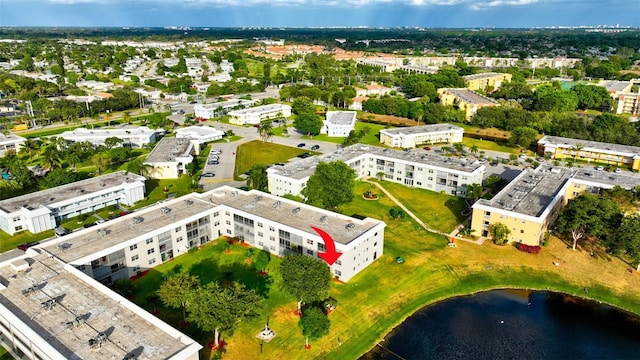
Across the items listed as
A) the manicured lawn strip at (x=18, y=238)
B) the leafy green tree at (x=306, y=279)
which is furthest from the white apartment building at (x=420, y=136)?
the manicured lawn strip at (x=18, y=238)

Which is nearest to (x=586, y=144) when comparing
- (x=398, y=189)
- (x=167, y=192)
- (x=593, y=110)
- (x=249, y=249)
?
(x=398, y=189)

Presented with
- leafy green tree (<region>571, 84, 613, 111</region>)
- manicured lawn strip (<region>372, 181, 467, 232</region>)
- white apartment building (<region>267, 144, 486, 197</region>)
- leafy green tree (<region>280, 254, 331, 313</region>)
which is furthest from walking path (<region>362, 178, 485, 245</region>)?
leafy green tree (<region>571, 84, 613, 111</region>)

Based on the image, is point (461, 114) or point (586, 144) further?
point (461, 114)

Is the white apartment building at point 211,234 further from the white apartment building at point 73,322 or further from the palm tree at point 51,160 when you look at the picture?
the palm tree at point 51,160

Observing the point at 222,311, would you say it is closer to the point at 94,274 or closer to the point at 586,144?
the point at 94,274

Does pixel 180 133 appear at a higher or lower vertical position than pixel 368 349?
higher

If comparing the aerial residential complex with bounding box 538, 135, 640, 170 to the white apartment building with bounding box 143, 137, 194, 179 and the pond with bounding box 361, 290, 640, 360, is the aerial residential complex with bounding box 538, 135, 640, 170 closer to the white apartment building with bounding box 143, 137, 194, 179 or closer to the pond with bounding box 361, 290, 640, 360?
the pond with bounding box 361, 290, 640, 360
